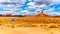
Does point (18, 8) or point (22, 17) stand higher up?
point (18, 8)

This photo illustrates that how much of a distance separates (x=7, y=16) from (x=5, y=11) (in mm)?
72

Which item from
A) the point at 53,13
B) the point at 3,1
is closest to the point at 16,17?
the point at 3,1

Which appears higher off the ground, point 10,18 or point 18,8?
point 18,8

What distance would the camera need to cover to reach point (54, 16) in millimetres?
1691

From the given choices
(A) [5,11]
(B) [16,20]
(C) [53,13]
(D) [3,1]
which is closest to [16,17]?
(B) [16,20]

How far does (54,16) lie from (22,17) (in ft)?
1.38

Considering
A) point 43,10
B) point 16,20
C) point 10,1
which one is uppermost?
point 10,1

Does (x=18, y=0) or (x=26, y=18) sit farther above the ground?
(x=18, y=0)

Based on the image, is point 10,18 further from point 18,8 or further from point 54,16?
point 54,16

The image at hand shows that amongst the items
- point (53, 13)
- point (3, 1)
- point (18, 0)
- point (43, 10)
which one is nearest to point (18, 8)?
point (18, 0)

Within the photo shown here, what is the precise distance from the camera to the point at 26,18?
1722 mm

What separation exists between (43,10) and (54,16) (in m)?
0.16

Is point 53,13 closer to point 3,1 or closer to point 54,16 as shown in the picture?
point 54,16

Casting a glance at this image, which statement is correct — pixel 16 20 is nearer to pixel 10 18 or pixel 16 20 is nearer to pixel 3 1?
pixel 10 18
